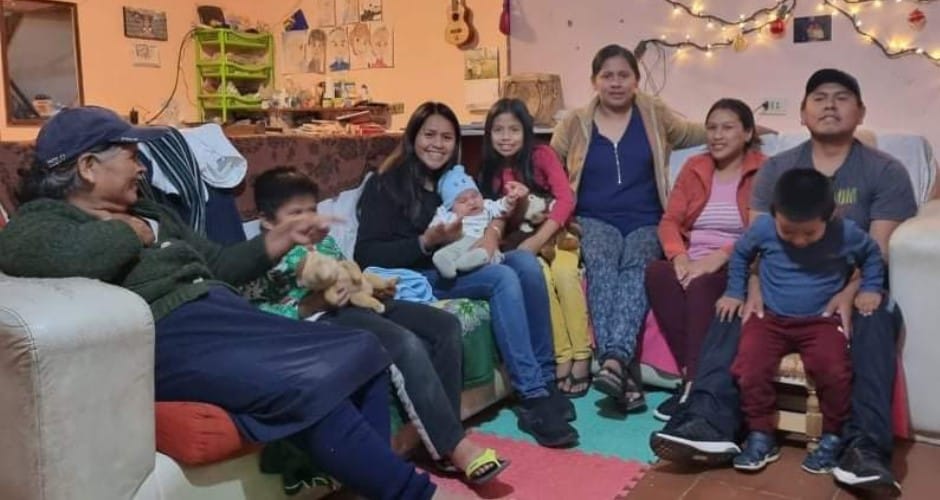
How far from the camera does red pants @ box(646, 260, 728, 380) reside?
98.7 inches

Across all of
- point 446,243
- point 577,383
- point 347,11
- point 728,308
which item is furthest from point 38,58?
point 728,308

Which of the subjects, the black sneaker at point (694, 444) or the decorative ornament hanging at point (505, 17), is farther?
the decorative ornament hanging at point (505, 17)

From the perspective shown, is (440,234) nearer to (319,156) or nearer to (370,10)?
(319,156)

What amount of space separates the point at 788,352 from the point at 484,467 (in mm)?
863

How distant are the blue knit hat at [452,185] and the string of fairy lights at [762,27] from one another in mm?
1436

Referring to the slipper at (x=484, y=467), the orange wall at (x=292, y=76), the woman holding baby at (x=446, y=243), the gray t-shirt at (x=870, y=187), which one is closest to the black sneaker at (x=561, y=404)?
the woman holding baby at (x=446, y=243)

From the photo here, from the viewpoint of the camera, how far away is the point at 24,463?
144 centimetres

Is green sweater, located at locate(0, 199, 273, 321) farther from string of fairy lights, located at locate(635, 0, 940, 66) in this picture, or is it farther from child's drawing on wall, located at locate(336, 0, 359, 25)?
child's drawing on wall, located at locate(336, 0, 359, 25)

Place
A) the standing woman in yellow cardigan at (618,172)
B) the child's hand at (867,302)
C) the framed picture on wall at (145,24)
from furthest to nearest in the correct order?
the framed picture on wall at (145,24)
the standing woman in yellow cardigan at (618,172)
the child's hand at (867,302)

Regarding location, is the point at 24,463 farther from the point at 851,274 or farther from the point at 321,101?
the point at 321,101

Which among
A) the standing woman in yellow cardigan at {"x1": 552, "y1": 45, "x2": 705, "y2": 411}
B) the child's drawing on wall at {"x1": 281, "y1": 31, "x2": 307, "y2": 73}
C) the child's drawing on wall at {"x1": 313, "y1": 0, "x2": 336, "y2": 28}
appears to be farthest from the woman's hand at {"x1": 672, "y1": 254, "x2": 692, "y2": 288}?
the child's drawing on wall at {"x1": 281, "y1": 31, "x2": 307, "y2": 73}

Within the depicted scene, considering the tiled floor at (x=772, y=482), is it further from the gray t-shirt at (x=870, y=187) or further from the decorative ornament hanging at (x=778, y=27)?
the decorative ornament hanging at (x=778, y=27)

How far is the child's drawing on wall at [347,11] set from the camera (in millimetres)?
4812

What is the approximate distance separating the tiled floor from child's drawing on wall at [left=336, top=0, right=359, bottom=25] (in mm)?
3363
